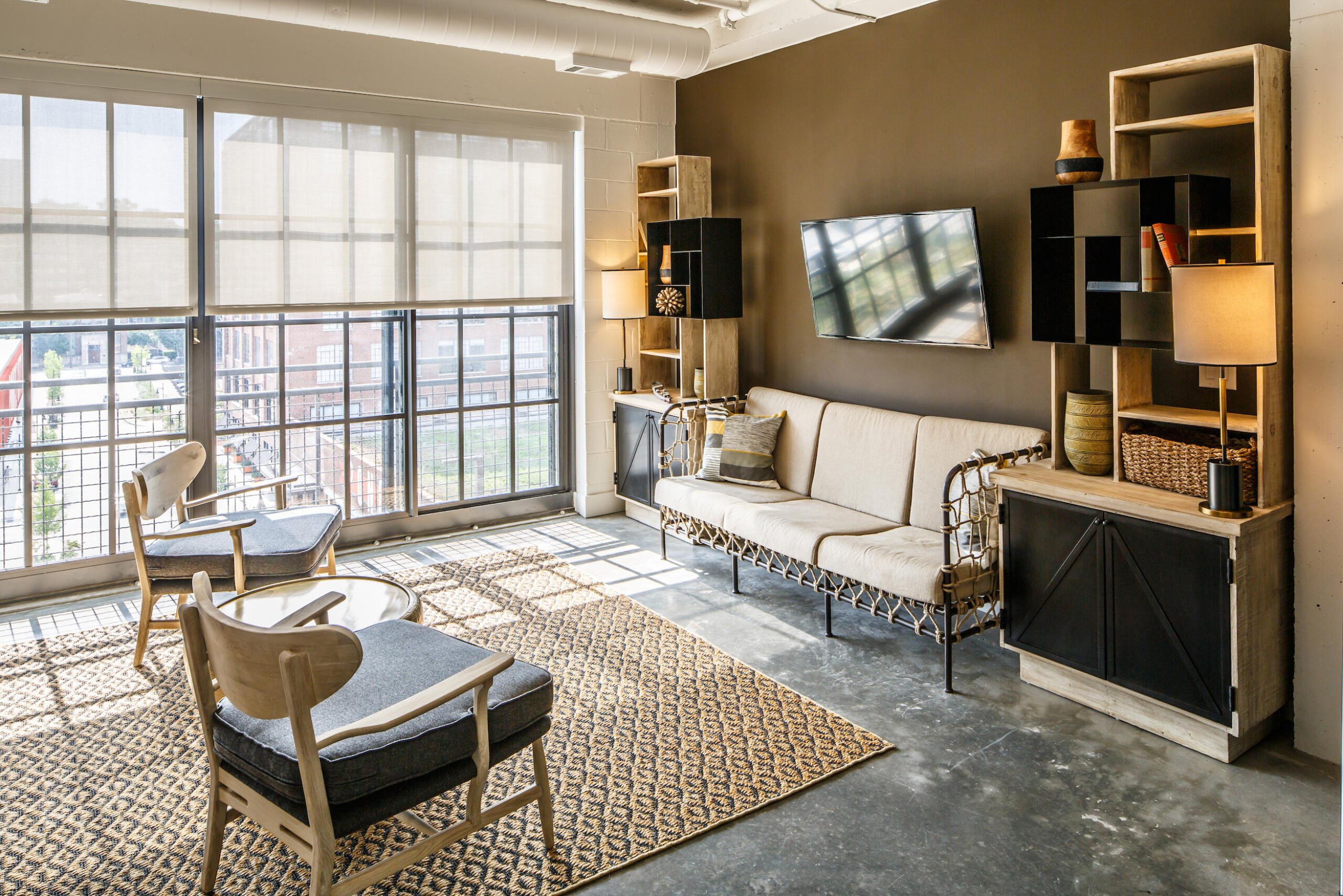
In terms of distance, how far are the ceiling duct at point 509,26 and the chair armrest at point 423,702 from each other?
3384 mm

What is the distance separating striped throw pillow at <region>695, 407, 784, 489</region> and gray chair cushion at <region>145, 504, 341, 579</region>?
6.87 ft

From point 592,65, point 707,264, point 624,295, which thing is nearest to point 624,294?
point 624,295

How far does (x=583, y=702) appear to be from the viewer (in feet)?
12.5

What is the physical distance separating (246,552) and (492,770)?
1585 millimetres

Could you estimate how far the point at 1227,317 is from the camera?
309 centimetres

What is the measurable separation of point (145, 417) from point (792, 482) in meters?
3.45

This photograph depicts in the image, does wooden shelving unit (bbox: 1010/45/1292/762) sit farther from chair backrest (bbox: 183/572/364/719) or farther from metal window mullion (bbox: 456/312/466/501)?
metal window mullion (bbox: 456/312/466/501)

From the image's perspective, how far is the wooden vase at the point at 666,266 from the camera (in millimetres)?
6215

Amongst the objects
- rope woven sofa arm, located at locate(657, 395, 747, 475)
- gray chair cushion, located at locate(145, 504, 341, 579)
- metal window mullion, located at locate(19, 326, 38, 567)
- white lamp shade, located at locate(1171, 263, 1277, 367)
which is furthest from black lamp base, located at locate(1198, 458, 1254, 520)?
metal window mullion, located at locate(19, 326, 38, 567)

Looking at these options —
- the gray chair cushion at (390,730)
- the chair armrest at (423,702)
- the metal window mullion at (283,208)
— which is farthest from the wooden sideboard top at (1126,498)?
the metal window mullion at (283,208)

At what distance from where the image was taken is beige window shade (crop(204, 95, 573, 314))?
17.4 ft

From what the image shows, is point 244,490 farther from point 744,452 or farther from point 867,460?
point 867,460

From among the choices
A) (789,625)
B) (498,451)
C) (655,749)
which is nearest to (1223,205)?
(789,625)

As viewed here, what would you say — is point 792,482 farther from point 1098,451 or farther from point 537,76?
point 537,76
